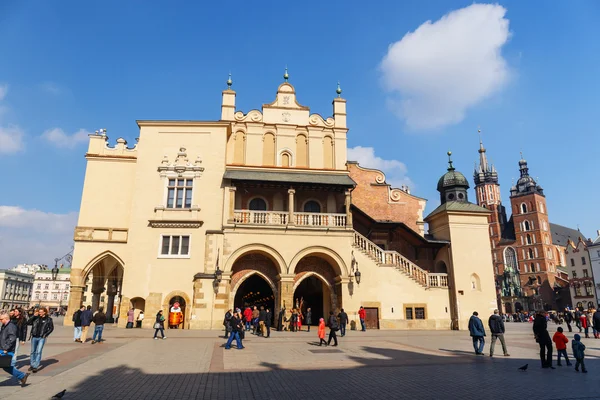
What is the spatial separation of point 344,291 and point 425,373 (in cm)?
1575

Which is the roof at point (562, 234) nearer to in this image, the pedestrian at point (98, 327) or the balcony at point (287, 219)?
the balcony at point (287, 219)

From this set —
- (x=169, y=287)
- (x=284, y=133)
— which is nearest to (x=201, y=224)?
(x=169, y=287)

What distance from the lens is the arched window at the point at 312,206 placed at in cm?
3003

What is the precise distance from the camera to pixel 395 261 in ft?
92.3

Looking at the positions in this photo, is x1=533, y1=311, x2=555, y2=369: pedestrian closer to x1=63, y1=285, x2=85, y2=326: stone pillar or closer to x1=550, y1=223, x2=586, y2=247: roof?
x1=63, y1=285, x2=85, y2=326: stone pillar

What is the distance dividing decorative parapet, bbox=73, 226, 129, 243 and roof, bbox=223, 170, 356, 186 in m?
8.64

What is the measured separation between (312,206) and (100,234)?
15.0 m

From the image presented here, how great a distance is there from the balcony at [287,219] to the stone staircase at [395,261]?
1767 mm

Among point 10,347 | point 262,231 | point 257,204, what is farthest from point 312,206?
point 10,347

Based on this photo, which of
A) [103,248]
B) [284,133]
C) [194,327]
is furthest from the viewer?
[284,133]

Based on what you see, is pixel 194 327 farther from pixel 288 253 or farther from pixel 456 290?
pixel 456 290

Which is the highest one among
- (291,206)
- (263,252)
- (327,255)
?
(291,206)

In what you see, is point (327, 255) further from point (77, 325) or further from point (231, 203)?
point (77, 325)

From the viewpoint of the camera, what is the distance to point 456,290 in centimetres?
2864
